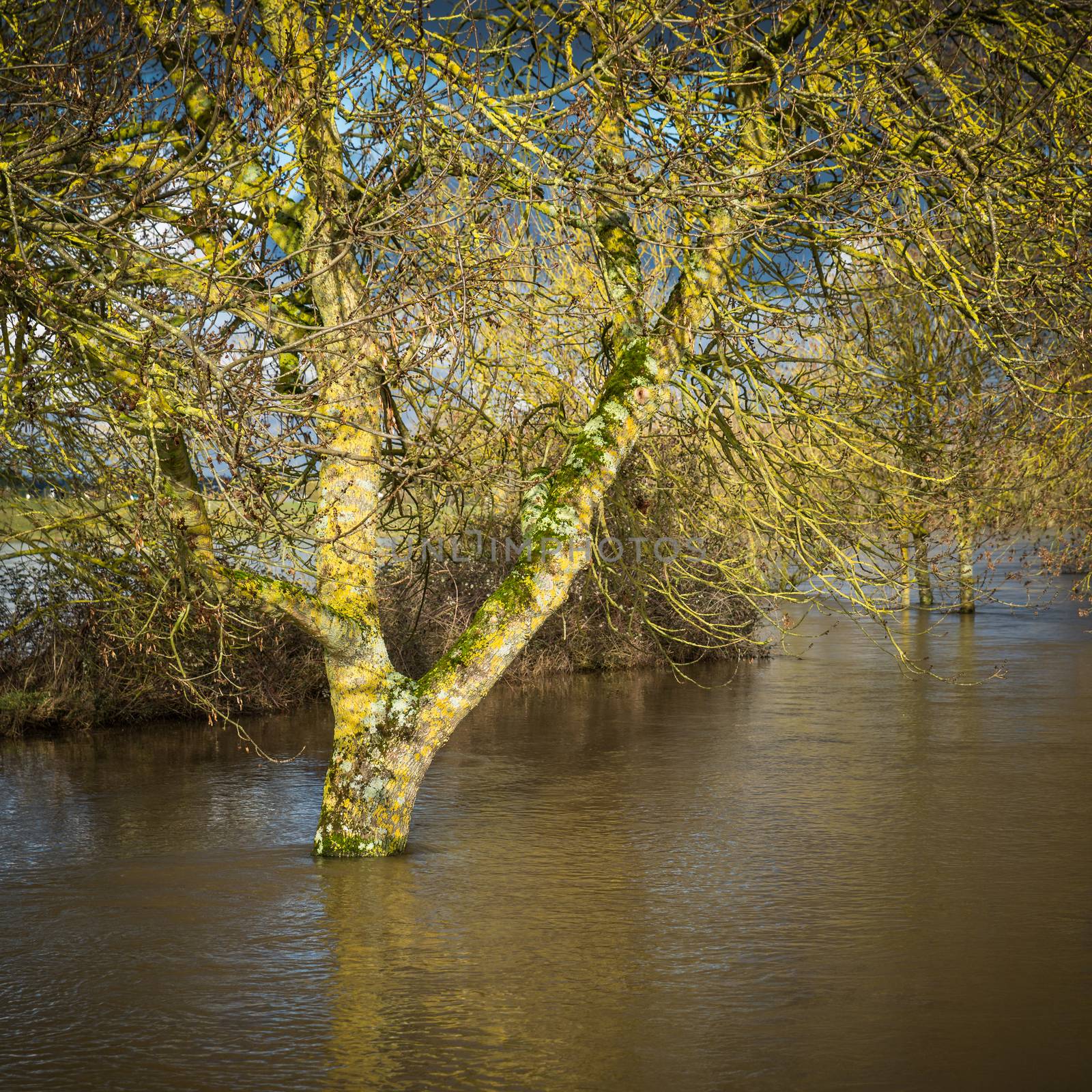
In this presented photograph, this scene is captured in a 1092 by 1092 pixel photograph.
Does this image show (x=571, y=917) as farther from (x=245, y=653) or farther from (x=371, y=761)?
(x=245, y=653)

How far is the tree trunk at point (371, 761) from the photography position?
9594 millimetres

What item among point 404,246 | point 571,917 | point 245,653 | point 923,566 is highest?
point 404,246

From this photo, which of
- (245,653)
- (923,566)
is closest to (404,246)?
(923,566)

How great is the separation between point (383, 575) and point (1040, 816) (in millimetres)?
9467

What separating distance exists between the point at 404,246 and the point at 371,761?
3.52 m

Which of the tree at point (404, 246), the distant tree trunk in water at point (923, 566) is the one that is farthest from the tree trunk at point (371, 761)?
the distant tree trunk in water at point (923, 566)

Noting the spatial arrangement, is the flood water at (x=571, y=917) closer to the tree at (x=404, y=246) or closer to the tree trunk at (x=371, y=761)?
the tree trunk at (x=371, y=761)

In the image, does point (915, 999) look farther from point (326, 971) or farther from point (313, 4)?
point (313, 4)

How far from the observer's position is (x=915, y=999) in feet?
23.9

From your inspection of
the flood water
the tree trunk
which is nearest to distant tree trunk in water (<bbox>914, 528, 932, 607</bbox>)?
the flood water

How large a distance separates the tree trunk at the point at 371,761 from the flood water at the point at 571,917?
0.77ft

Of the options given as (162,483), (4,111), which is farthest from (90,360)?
(4,111)

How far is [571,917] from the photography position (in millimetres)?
9023

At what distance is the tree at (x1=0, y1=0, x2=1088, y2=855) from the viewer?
723 centimetres
